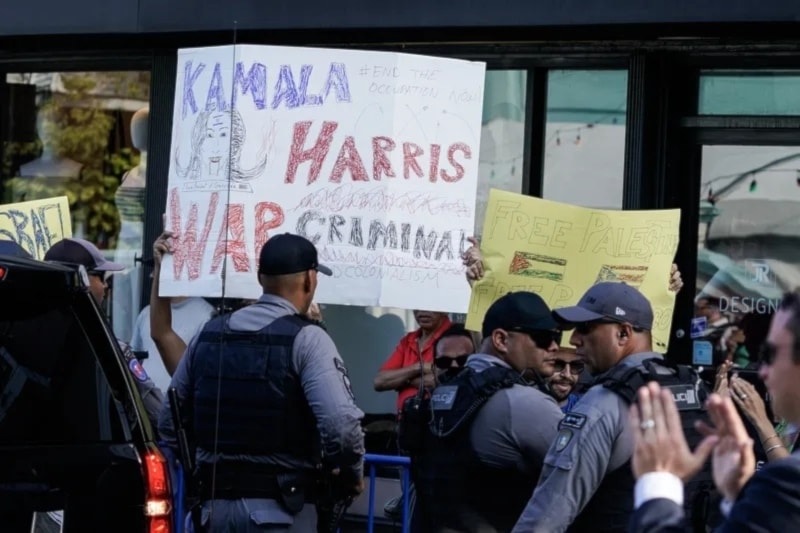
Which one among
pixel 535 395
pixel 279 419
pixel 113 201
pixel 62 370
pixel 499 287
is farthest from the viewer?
pixel 113 201

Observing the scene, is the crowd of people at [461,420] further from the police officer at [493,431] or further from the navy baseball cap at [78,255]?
the navy baseball cap at [78,255]

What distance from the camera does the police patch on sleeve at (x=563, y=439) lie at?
4.78 metres

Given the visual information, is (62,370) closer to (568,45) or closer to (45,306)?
(45,306)

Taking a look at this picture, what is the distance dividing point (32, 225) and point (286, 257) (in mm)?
2762

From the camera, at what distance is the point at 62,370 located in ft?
15.2

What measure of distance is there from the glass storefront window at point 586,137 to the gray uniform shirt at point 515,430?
3.91 metres

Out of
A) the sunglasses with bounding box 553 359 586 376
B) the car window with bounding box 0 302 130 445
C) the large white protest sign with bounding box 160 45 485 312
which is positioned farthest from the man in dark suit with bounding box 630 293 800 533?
the large white protest sign with bounding box 160 45 485 312

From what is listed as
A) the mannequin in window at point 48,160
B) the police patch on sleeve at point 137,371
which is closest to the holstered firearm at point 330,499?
the police patch on sleeve at point 137,371

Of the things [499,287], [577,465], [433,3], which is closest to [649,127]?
[433,3]

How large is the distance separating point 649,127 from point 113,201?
3.68 metres

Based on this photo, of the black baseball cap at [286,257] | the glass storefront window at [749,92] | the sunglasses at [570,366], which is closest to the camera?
the black baseball cap at [286,257]

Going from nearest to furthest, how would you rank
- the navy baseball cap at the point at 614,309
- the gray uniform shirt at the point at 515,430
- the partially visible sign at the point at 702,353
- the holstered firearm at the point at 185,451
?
the navy baseball cap at the point at 614,309
the gray uniform shirt at the point at 515,430
the holstered firearm at the point at 185,451
the partially visible sign at the point at 702,353

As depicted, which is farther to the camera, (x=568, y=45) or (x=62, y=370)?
(x=568, y=45)

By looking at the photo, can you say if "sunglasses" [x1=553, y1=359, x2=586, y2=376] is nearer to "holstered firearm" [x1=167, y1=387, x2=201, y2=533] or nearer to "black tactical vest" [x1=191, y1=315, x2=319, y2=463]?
"black tactical vest" [x1=191, y1=315, x2=319, y2=463]
